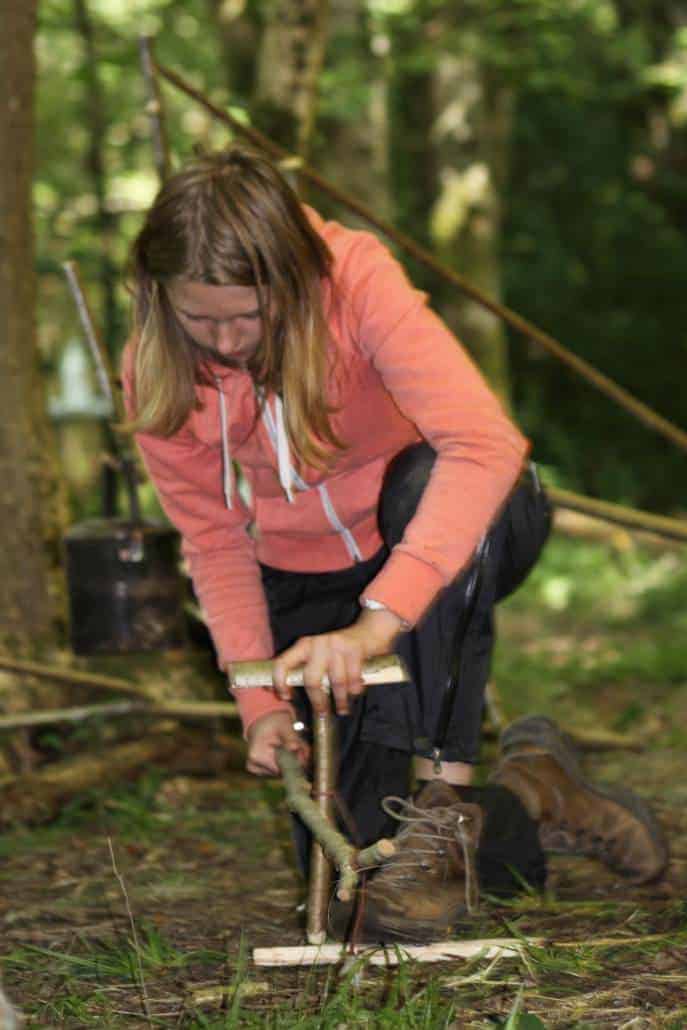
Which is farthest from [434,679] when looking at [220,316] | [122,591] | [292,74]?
[292,74]

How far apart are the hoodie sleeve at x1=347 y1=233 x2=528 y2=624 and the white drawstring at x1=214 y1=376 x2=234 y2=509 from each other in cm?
29

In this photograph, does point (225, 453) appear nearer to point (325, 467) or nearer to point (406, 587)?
point (325, 467)

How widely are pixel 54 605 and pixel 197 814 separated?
0.74m

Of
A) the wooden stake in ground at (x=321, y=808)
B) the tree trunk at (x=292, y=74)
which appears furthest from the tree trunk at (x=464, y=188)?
the wooden stake in ground at (x=321, y=808)

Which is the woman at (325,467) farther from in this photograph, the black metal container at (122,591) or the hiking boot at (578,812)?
the black metal container at (122,591)

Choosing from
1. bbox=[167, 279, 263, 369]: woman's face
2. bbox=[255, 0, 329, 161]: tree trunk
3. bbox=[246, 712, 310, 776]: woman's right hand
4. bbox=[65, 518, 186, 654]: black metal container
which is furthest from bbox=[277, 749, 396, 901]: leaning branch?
bbox=[255, 0, 329, 161]: tree trunk

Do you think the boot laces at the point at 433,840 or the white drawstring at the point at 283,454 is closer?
the boot laces at the point at 433,840

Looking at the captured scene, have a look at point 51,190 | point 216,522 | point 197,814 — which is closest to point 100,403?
point 197,814

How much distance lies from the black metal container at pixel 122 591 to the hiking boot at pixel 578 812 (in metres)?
1.20

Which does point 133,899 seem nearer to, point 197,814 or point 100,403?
point 197,814

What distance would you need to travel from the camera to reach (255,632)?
→ 2.95 metres

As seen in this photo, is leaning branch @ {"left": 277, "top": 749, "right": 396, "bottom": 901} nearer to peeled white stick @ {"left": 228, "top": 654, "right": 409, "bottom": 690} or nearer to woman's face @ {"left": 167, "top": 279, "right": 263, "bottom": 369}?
peeled white stick @ {"left": 228, "top": 654, "right": 409, "bottom": 690}

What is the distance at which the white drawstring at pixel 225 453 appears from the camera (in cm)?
283

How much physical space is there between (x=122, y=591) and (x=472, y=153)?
774 centimetres
